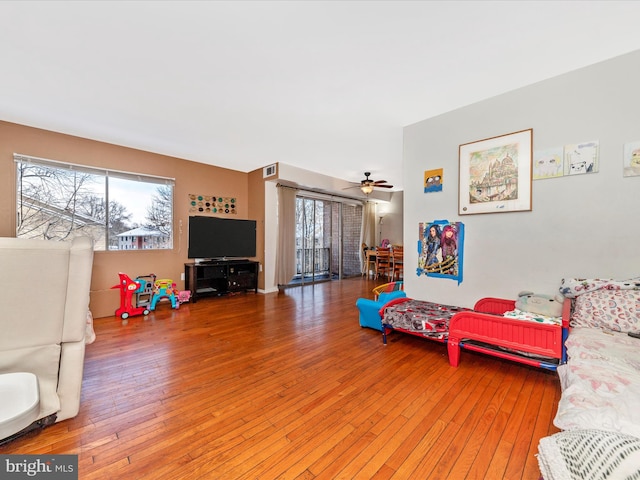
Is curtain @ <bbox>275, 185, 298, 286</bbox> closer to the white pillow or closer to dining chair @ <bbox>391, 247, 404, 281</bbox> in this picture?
dining chair @ <bbox>391, 247, 404, 281</bbox>

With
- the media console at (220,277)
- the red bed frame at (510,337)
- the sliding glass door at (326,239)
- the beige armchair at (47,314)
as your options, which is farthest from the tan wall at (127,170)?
the red bed frame at (510,337)

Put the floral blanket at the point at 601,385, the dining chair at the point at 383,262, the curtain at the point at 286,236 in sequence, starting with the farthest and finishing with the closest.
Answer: the dining chair at the point at 383,262 → the curtain at the point at 286,236 → the floral blanket at the point at 601,385

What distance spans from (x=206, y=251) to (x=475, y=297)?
4.29m

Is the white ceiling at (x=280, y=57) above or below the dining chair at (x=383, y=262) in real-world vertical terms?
above

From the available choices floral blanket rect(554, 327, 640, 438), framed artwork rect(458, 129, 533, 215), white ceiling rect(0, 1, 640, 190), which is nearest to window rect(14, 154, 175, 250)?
white ceiling rect(0, 1, 640, 190)

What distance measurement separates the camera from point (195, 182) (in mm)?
4812

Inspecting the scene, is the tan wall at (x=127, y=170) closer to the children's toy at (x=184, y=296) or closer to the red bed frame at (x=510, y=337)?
the children's toy at (x=184, y=296)

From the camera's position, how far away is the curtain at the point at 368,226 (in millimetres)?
7547

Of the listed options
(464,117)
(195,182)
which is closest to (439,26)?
(464,117)

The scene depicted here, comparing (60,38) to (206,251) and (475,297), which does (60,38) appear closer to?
(206,251)

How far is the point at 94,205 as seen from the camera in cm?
378

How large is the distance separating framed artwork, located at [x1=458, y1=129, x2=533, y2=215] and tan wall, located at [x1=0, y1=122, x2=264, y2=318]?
3.75 metres

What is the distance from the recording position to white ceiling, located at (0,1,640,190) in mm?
1661

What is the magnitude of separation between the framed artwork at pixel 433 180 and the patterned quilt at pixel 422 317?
4.36 ft
